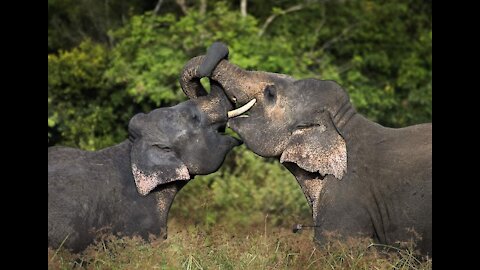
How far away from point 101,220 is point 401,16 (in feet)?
42.7

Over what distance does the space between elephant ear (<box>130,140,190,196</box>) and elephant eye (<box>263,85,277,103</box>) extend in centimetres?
86

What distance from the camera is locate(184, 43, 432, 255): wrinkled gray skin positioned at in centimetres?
756

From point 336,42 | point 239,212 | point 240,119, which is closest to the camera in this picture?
point 240,119

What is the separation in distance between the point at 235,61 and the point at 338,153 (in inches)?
276

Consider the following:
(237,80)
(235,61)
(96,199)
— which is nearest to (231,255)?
(96,199)

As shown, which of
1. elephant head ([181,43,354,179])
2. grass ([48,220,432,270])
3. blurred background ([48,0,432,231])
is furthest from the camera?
blurred background ([48,0,432,231])

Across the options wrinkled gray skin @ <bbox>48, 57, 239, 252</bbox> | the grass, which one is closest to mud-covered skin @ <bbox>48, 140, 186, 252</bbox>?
wrinkled gray skin @ <bbox>48, 57, 239, 252</bbox>

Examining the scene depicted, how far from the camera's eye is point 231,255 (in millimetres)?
6848

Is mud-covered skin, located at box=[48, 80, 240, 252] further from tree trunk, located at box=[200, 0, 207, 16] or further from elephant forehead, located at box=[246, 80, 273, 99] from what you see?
tree trunk, located at box=[200, 0, 207, 16]

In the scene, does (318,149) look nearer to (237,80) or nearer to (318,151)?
(318,151)

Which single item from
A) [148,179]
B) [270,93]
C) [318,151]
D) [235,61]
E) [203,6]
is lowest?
[203,6]
